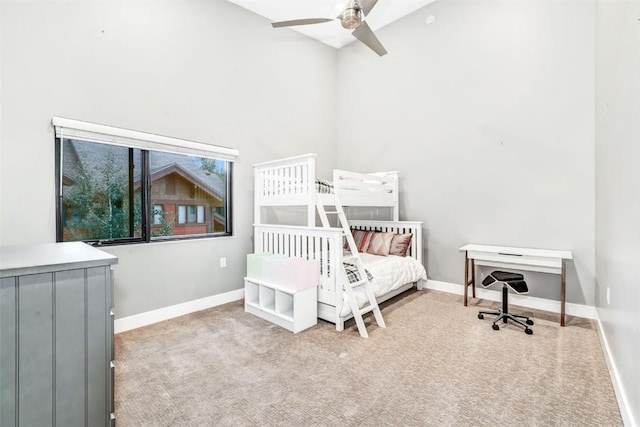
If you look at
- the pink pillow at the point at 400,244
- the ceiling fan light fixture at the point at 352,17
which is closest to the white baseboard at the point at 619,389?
the pink pillow at the point at 400,244

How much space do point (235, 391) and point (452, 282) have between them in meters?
2.98

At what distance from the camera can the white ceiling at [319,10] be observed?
381 centimetres

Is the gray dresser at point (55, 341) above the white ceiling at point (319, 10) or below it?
below

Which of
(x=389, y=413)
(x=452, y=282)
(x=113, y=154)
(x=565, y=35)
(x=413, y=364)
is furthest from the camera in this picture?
(x=452, y=282)

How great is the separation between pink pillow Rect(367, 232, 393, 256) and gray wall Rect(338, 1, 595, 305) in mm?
587

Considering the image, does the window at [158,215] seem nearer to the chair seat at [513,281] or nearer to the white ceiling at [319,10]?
the white ceiling at [319,10]

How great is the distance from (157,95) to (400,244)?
3.16m

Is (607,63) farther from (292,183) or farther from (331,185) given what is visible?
(292,183)

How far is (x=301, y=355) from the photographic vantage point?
7.59 ft

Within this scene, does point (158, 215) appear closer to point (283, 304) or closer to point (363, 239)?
point (283, 304)

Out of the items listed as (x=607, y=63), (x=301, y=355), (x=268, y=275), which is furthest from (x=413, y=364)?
(x=607, y=63)

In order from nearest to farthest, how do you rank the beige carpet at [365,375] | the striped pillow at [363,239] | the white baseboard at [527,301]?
the beige carpet at [365,375] → the white baseboard at [527,301] → the striped pillow at [363,239]

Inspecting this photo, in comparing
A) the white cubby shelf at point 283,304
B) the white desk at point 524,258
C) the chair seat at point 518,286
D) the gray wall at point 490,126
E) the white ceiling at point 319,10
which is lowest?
the white cubby shelf at point 283,304

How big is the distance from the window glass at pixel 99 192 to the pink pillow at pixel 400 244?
283 centimetres
